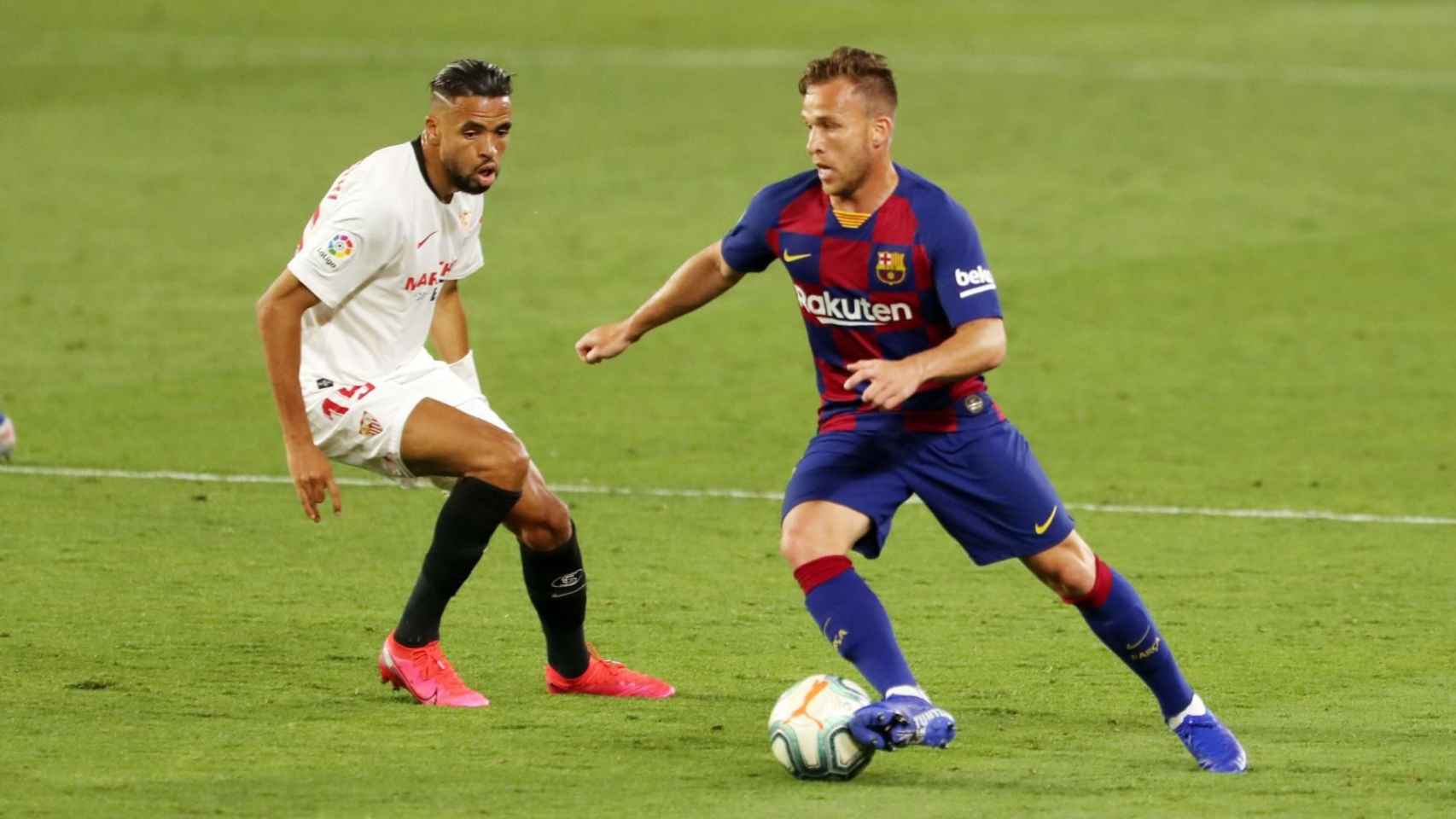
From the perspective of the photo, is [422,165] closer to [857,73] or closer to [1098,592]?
Answer: [857,73]

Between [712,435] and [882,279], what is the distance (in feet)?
20.2

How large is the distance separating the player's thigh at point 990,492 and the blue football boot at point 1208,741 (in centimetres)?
61

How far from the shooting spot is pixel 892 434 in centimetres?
652

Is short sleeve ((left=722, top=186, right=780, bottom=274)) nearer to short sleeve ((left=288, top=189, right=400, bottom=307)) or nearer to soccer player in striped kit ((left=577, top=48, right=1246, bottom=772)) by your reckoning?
soccer player in striped kit ((left=577, top=48, right=1246, bottom=772))

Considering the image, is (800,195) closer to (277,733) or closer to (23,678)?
(277,733)

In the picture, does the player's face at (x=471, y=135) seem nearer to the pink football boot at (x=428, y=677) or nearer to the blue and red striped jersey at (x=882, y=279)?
the blue and red striped jersey at (x=882, y=279)

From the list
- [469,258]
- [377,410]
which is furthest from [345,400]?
[469,258]

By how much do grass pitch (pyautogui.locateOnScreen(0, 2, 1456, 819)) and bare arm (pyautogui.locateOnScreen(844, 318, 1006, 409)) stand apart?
41.6 inches

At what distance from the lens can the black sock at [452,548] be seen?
720cm

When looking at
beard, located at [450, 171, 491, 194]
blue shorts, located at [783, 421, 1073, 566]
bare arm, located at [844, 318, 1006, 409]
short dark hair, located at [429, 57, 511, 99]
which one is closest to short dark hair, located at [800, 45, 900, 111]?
bare arm, located at [844, 318, 1006, 409]

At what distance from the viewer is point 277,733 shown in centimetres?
672

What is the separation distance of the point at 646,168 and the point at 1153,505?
35.4 ft

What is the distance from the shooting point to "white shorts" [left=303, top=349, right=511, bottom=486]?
7246 mm

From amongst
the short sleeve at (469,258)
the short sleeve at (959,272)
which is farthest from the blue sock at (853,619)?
the short sleeve at (469,258)
